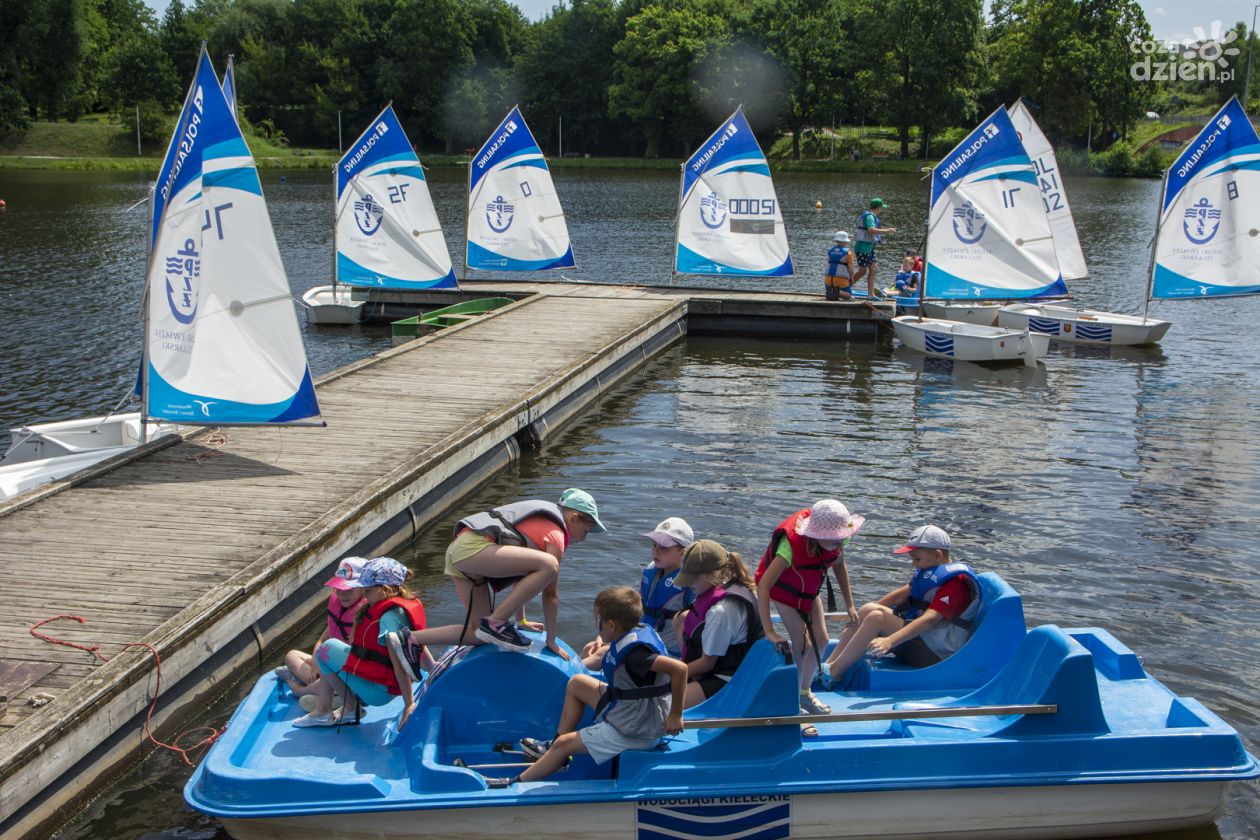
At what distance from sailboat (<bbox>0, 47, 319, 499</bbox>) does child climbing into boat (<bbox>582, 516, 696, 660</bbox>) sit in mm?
6100

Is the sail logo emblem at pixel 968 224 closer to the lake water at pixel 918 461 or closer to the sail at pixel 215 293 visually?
the lake water at pixel 918 461

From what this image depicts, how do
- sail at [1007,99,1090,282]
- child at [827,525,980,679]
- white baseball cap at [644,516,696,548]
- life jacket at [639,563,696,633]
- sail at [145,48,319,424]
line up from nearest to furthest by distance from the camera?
white baseball cap at [644,516,696,548] → life jacket at [639,563,696,633] → child at [827,525,980,679] → sail at [145,48,319,424] → sail at [1007,99,1090,282]

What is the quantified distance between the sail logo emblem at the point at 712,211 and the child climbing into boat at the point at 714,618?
67.2ft

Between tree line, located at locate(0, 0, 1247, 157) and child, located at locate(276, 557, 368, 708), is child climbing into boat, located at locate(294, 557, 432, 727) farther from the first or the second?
tree line, located at locate(0, 0, 1247, 157)

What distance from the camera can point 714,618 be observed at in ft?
26.4

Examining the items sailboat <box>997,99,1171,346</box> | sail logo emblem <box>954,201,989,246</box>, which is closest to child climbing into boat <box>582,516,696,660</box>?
sailboat <box>997,99,1171,346</box>

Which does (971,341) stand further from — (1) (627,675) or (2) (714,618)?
(1) (627,675)

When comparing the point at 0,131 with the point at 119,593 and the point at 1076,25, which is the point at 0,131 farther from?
the point at 119,593

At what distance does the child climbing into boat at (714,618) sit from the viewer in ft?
26.1

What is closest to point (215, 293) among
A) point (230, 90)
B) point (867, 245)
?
point (230, 90)

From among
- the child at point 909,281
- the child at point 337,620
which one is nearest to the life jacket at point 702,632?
the child at point 337,620

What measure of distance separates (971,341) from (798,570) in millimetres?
16529

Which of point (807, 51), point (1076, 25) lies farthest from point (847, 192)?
point (1076, 25)

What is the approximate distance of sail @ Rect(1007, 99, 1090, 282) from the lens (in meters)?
28.5
